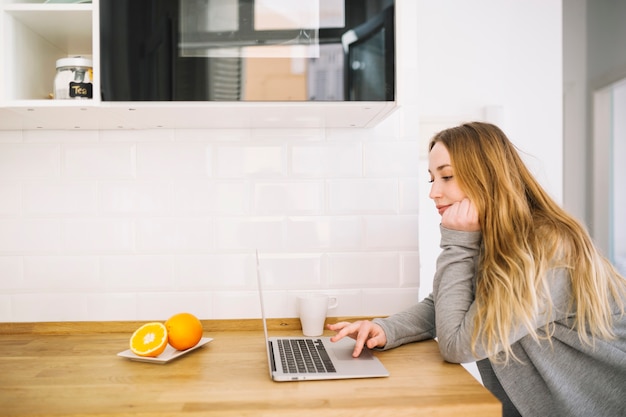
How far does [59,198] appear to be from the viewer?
1727 mm

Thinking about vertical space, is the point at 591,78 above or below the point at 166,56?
above

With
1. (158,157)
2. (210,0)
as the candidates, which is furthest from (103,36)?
(158,157)

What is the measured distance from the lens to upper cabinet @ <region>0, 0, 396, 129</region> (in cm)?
135

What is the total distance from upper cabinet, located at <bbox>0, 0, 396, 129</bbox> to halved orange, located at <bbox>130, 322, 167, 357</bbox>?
0.54 metres

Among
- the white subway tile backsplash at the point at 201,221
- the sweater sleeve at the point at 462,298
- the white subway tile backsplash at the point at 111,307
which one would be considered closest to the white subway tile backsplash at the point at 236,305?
the white subway tile backsplash at the point at 201,221

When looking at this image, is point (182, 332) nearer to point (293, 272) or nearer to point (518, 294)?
point (293, 272)

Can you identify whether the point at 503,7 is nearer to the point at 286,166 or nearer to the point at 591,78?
the point at 591,78

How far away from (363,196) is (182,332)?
0.68m

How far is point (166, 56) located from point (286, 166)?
528 mm

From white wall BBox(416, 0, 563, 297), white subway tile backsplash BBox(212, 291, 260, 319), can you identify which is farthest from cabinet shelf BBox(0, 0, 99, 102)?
white wall BBox(416, 0, 563, 297)

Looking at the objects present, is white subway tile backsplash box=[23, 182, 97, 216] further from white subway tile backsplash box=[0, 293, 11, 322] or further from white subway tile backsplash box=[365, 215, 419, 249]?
white subway tile backsplash box=[365, 215, 419, 249]

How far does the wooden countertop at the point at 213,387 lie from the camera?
1050 mm

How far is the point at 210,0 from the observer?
135cm

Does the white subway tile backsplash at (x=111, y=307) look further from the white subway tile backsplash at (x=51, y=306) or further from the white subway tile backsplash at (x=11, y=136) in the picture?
the white subway tile backsplash at (x=11, y=136)
